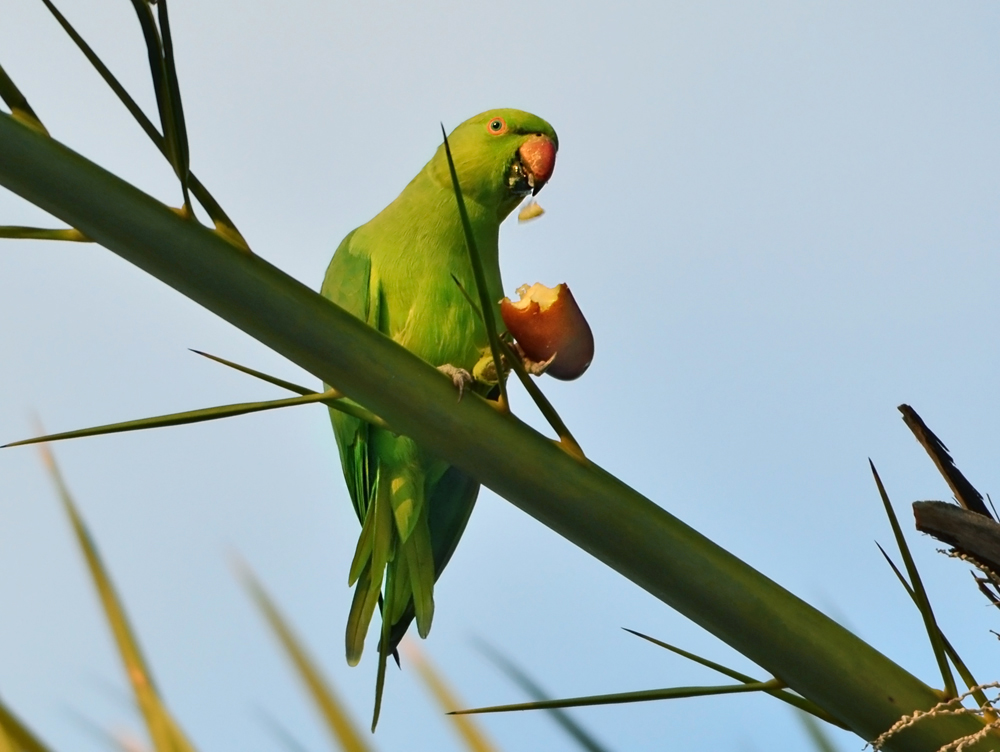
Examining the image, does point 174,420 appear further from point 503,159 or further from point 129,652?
point 503,159

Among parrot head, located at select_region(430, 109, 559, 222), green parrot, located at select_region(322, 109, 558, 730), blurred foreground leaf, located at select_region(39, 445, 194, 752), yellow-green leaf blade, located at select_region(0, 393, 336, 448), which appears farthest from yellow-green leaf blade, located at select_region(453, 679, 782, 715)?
parrot head, located at select_region(430, 109, 559, 222)

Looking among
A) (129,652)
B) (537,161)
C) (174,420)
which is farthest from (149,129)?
(537,161)

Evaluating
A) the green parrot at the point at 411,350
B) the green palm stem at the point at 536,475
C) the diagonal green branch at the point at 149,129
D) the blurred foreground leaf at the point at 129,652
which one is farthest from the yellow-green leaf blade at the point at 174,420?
the green parrot at the point at 411,350

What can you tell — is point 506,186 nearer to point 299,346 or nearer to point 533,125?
point 533,125

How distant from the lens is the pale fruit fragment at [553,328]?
50.7 inches

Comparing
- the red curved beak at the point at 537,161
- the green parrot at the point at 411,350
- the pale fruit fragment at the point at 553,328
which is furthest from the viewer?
the red curved beak at the point at 537,161

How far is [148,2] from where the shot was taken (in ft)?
2.92

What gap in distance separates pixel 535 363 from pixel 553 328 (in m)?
0.06

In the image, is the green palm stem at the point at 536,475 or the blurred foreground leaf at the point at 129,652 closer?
the green palm stem at the point at 536,475

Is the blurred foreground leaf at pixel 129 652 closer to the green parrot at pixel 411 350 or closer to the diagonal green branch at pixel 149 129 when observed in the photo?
the green parrot at pixel 411 350

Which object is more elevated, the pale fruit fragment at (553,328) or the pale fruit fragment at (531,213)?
the pale fruit fragment at (531,213)

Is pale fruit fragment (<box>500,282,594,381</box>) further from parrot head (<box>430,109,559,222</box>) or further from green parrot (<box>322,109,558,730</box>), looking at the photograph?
parrot head (<box>430,109,559,222</box>)

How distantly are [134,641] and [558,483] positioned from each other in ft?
2.78

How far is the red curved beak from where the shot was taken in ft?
8.54
